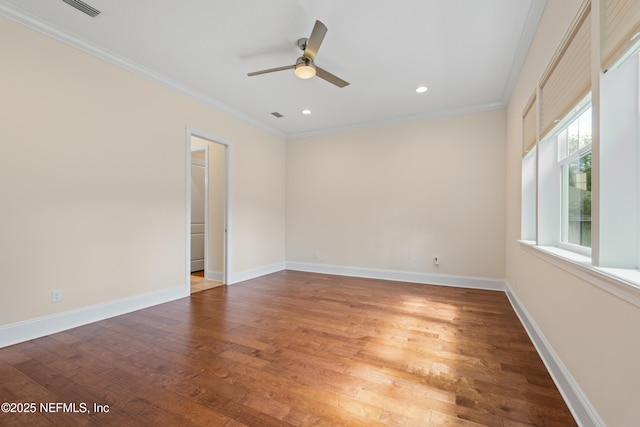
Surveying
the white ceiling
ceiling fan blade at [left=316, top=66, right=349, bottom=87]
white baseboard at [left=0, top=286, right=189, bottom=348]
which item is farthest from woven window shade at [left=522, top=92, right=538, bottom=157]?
white baseboard at [left=0, top=286, right=189, bottom=348]

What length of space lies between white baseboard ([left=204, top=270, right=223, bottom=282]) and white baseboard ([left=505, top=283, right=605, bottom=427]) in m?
4.45

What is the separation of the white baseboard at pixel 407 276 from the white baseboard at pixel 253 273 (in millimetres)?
295

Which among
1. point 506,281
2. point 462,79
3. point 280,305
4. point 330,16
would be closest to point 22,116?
point 330,16

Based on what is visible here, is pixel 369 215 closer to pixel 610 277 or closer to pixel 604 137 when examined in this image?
pixel 604 137

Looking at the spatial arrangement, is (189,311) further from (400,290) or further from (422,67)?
(422,67)

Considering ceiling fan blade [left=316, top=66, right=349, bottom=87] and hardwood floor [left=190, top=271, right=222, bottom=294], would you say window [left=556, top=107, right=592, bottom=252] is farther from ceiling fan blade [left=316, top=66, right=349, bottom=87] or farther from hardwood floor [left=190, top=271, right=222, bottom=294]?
hardwood floor [left=190, top=271, right=222, bottom=294]

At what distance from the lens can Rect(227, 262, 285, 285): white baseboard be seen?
4.70 metres

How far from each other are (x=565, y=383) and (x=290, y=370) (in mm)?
1808

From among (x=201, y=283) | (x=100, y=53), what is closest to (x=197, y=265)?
(x=201, y=283)

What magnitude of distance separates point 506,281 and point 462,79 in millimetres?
3040

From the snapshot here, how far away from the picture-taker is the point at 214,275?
4996mm

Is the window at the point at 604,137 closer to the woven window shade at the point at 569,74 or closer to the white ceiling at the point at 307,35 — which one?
the woven window shade at the point at 569,74

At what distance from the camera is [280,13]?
2.42 meters

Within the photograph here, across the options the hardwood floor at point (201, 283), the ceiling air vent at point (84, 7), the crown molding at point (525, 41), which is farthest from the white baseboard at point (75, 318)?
the crown molding at point (525, 41)
